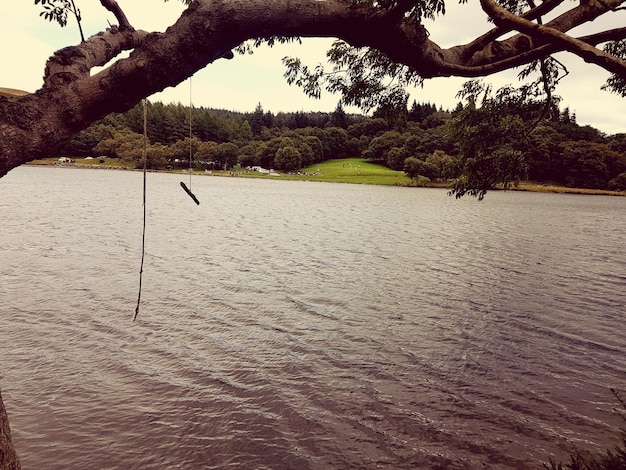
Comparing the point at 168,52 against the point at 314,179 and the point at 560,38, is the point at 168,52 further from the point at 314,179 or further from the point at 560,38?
the point at 314,179

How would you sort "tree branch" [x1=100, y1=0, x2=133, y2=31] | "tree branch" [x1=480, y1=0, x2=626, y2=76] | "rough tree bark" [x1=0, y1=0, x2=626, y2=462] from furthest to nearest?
1. "tree branch" [x1=480, y1=0, x2=626, y2=76]
2. "tree branch" [x1=100, y1=0, x2=133, y2=31]
3. "rough tree bark" [x1=0, y1=0, x2=626, y2=462]

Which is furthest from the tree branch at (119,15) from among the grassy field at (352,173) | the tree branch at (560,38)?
the grassy field at (352,173)

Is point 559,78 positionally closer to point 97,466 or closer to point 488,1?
point 488,1

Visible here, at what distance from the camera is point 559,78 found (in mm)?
11188

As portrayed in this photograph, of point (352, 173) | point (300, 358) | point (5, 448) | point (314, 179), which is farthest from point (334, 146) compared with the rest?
point (5, 448)

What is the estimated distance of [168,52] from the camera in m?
3.89

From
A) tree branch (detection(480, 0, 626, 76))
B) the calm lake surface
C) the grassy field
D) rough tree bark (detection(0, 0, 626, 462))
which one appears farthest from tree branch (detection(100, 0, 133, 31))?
the grassy field

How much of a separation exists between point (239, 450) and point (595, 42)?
27.0 ft

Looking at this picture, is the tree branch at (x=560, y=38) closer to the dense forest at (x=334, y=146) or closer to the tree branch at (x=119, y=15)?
the tree branch at (x=119, y=15)

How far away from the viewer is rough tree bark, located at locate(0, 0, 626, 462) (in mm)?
3373

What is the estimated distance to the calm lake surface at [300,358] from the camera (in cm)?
709

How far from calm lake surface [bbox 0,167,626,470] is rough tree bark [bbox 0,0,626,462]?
190 inches

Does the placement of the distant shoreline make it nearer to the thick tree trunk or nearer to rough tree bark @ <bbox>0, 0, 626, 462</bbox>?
rough tree bark @ <bbox>0, 0, 626, 462</bbox>

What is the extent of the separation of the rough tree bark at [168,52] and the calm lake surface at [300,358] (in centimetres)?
484
